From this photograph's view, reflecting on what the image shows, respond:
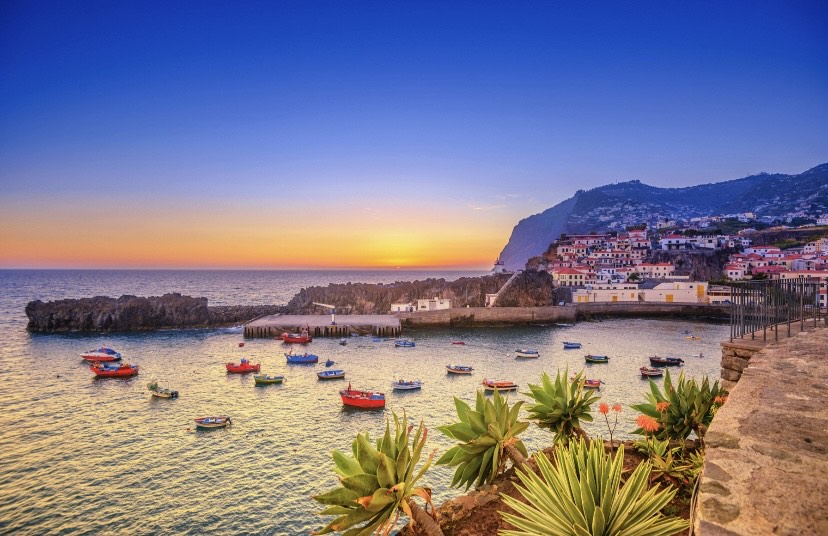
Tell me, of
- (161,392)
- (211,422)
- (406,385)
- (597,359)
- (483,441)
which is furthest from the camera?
(597,359)

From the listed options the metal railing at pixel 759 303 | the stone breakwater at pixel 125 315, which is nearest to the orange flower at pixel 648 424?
the metal railing at pixel 759 303

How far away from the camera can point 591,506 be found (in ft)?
9.11

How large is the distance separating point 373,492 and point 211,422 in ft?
62.1

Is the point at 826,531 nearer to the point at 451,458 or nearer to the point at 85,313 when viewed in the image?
the point at 451,458

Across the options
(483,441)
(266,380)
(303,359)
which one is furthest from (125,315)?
(483,441)

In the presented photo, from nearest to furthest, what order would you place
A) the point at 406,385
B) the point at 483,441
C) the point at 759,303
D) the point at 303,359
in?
the point at 483,441 → the point at 759,303 → the point at 406,385 → the point at 303,359

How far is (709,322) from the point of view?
54938 millimetres

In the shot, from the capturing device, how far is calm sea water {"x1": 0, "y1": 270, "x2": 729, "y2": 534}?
13258 millimetres

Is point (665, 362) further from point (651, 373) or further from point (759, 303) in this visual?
point (759, 303)

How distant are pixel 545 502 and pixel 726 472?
3.60 ft

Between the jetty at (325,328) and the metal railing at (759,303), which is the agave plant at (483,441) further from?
the jetty at (325,328)

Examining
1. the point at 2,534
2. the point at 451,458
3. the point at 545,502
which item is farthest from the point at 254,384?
the point at 545,502

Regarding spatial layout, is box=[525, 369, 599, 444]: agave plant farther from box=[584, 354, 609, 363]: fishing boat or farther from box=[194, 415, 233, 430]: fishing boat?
box=[584, 354, 609, 363]: fishing boat

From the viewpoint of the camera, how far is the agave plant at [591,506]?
103 inches
